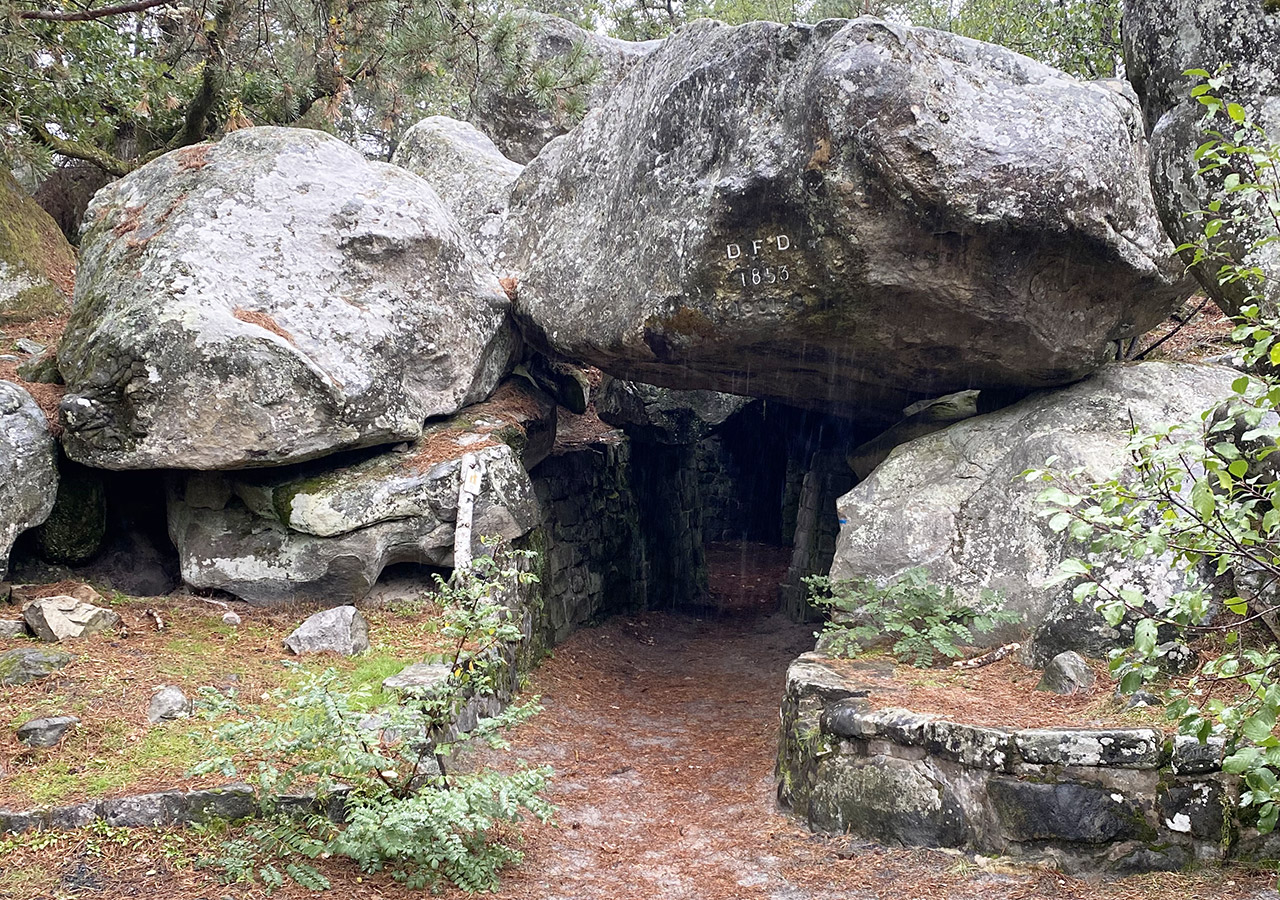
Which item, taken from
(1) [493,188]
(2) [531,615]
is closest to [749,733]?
(2) [531,615]

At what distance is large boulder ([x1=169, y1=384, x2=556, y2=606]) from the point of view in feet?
21.0

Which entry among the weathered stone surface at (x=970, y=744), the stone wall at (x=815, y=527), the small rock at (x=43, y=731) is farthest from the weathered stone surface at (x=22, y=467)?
the stone wall at (x=815, y=527)

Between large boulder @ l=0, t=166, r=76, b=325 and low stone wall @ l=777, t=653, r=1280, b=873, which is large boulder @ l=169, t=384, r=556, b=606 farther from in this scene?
low stone wall @ l=777, t=653, r=1280, b=873

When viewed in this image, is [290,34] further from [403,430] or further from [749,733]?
[749,733]

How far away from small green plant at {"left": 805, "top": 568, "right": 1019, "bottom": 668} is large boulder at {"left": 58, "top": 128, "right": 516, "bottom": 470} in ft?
10.5

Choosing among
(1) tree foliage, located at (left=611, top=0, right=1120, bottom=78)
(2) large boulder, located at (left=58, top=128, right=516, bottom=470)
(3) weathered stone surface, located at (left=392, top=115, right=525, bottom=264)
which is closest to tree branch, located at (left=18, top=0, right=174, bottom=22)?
(2) large boulder, located at (left=58, top=128, right=516, bottom=470)

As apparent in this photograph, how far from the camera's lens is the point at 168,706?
4.65 m

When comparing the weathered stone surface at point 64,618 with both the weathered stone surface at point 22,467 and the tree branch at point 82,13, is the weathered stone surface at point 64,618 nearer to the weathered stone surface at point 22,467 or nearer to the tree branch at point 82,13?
the weathered stone surface at point 22,467

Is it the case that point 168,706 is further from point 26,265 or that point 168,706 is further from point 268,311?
point 26,265

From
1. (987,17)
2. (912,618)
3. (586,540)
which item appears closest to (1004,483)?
(912,618)

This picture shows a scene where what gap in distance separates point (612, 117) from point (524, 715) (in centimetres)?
509

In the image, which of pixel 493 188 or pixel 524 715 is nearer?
pixel 524 715

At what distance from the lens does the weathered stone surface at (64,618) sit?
5.37 meters

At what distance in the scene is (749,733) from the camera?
6.53 metres
